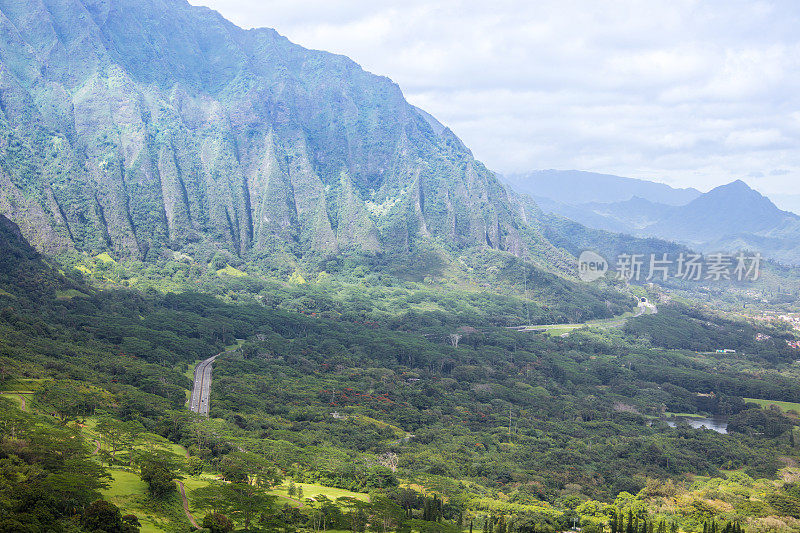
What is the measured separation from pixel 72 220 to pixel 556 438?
109598 millimetres

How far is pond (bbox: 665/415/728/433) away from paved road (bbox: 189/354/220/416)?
6017cm

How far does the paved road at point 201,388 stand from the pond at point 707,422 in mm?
60175

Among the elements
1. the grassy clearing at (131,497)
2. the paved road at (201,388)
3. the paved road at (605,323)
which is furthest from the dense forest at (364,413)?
the paved road at (605,323)

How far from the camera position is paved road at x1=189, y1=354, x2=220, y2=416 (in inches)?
2974

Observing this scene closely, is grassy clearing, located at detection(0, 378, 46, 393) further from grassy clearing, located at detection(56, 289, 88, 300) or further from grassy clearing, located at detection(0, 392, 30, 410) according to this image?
grassy clearing, located at detection(56, 289, 88, 300)

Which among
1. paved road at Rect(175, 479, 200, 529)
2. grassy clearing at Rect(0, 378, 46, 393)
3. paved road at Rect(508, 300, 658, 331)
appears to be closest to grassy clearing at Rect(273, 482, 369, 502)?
paved road at Rect(175, 479, 200, 529)

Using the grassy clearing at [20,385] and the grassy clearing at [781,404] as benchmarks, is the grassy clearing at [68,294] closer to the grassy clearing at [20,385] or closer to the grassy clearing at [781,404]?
the grassy clearing at [20,385]

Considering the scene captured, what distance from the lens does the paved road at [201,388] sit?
7553 cm

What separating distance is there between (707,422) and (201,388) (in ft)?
228

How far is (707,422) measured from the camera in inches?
3787

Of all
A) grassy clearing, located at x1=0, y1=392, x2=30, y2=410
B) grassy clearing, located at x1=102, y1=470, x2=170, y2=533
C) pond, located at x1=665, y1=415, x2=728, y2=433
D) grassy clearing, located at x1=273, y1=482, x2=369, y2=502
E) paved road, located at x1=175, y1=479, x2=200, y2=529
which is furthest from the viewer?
pond, located at x1=665, y1=415, x2=728, y2=433

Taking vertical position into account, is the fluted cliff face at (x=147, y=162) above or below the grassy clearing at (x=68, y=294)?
above

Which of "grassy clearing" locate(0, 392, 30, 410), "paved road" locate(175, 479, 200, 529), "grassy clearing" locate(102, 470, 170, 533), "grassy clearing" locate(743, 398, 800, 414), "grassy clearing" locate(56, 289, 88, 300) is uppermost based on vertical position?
"grassy clearing" locate(56, 289, 88, 300)

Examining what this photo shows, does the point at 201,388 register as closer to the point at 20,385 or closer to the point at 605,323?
the point at 20,385
